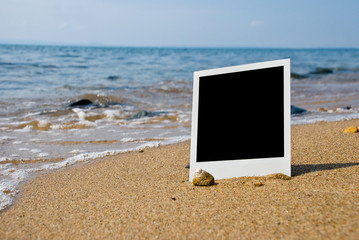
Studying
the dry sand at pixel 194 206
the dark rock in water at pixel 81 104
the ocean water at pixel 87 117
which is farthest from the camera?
the dark rock in water at pixel 81 104

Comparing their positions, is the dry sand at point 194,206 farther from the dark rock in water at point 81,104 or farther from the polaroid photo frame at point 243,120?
the dark rock in water at point 81,104

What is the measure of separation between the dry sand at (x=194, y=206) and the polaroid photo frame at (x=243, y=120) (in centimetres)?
15

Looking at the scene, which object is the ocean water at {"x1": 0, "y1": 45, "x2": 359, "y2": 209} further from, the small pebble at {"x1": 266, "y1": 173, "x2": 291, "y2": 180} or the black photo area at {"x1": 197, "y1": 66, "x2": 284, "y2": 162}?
the small pebble at {"x1": 266, "y1": 173, "x2": 291, "y2": 180}

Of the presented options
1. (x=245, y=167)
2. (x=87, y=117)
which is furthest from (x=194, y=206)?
(x=87, y=117)

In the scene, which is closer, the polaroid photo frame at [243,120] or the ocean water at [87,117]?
the polaroid photo frame at [243,120]

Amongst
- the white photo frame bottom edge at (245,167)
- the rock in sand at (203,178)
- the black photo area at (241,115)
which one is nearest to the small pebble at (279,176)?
the white photo frame bottom edge at (245,167)

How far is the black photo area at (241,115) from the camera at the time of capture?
2.72m

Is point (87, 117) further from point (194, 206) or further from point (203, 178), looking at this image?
point (194, 206)

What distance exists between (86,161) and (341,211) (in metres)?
3.31

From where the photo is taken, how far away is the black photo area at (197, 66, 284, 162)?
2.72 meters

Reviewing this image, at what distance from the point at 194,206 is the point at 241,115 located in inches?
35.2

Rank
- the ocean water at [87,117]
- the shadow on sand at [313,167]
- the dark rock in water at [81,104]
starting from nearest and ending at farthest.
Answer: the shadow on sand at [313,167] < the ocean water at [87,117] < the dark rock in water at [81,104]

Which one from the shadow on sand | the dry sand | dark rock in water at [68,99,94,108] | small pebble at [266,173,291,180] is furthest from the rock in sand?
dark rock in water at [68,99,94,108]

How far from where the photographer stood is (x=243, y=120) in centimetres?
279
